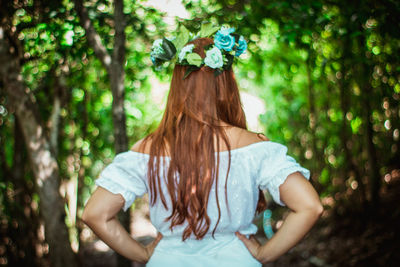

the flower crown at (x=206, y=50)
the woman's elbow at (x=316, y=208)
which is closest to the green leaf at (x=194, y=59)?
the flower crown at (x=206, y=50)

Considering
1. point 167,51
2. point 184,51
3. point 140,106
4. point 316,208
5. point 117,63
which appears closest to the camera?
point 316,208

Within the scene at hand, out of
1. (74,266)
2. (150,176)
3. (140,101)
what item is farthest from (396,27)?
(140,101)

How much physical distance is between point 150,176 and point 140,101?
4902 millimetres

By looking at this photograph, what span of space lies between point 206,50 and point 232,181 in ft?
2.01

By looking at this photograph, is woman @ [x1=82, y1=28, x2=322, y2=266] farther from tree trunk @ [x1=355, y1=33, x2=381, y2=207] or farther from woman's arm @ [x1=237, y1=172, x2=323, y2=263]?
tree trunk @ [x1=355, y1=33, x2=381, y2=207]

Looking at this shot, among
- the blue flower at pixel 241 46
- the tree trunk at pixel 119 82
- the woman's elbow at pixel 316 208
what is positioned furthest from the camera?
the tree trunk at pixel 119 82

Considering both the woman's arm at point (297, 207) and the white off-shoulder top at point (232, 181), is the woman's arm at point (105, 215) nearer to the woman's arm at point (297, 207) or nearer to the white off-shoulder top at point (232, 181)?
the white off-shoulder top at point (232, 181)

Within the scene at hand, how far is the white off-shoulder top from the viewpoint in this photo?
4.67 feet

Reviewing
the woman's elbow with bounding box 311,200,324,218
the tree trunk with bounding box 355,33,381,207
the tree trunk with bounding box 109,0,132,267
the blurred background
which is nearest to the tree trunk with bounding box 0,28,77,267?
the blurred background

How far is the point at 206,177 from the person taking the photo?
1403 millimetres

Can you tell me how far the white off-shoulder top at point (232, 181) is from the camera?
1423 millimetres

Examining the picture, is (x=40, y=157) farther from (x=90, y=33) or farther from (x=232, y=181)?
(x=232, y=181)

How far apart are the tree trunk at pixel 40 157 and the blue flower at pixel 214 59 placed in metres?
1.55

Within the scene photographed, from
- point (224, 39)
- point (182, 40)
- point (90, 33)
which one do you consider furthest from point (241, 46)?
point (90, 33)
